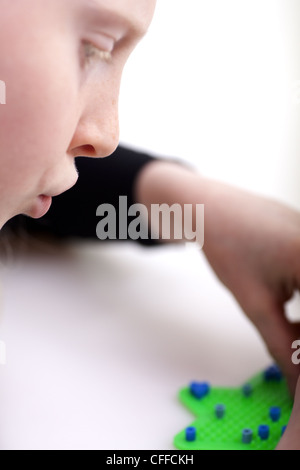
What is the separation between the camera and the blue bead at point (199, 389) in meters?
0.49

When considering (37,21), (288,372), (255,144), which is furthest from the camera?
(255,144)

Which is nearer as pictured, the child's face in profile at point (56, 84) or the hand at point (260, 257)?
the child's face in profile at point (56, 84)

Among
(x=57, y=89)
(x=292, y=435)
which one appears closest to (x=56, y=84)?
(x=57, y=89)

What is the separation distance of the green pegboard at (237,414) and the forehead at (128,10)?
0.87ft

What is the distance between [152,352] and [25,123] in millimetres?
298

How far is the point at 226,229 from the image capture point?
0.55m

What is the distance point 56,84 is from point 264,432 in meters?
0.26

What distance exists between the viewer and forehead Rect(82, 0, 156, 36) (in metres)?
0.31

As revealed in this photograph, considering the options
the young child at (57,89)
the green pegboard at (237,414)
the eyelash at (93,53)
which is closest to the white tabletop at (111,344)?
the green pegboard at (237,414)

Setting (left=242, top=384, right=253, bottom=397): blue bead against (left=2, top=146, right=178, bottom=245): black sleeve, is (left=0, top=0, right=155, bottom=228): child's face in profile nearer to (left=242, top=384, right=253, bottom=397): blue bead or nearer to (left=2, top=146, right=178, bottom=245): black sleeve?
(left=242, top=384, right=253, bottom=397): blue bead

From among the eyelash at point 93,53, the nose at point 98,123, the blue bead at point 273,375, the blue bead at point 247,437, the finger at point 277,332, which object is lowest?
the blue bead at point 247,437

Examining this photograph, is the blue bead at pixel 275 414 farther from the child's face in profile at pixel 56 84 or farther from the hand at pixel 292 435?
the child's face in profile at pixel 56 84
